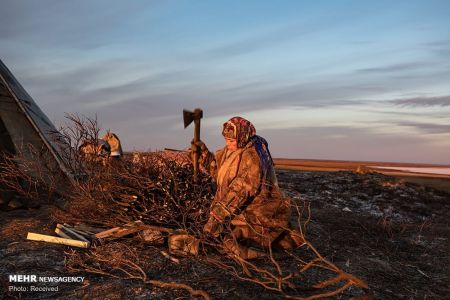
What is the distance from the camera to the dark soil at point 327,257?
4625mm

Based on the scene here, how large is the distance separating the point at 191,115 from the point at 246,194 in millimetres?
1227

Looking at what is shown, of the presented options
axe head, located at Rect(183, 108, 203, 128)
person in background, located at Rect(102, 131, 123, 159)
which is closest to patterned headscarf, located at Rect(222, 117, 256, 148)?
axe head, located at Rect(183, 108, 203, 128)

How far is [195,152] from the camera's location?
6.00 meters

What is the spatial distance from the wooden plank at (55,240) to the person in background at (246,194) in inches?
67.2

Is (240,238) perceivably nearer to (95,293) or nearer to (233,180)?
(233,180)

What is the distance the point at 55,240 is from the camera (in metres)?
6.08

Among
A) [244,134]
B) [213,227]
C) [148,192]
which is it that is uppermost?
[244,134]

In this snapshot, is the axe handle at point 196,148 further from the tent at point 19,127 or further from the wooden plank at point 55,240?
the tent at point 19,127

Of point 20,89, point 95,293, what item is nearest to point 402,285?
point 95,293

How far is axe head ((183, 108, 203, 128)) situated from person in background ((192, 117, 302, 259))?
328 millimetres

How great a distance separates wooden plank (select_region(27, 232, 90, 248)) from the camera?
232 inches

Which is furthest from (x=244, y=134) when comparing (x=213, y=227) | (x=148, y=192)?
(x=148, y=192)

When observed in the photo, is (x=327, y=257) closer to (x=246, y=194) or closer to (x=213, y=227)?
(x=246, y=194)

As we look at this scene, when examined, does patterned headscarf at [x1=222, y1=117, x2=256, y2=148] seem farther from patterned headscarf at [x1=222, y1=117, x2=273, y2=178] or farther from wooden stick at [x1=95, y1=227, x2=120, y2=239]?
wooden stick at [x1=95, y1=227, x2=120, y2=239]
